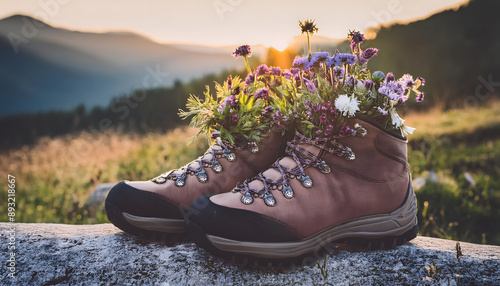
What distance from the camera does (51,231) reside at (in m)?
2.49

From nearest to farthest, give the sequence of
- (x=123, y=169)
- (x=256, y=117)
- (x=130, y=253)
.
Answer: (x=130, y=253) < (x=256, y=117) < (x=123, y=169)

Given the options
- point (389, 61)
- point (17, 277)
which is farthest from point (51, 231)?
point (389, 61)

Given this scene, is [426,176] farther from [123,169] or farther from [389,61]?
[389,61]

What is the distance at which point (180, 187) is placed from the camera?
2.27 m

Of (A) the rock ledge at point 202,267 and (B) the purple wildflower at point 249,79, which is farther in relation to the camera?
(B) the purple wildflower at point 249,79

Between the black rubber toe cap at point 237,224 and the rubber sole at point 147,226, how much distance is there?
0.30m

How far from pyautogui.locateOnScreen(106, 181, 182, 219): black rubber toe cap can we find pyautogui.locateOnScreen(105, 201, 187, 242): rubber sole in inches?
1.2

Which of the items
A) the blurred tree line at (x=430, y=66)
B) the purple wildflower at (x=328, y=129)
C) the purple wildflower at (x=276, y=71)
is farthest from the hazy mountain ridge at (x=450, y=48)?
the purple wildflower at (x=328, y=129)

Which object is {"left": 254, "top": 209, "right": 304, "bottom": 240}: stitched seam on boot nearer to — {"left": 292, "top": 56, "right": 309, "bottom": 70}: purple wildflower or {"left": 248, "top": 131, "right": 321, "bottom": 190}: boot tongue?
{"left": 248, "top": 131, "right": 321, "bottom": 190}: boot tongue

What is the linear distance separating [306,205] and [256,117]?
0.66m

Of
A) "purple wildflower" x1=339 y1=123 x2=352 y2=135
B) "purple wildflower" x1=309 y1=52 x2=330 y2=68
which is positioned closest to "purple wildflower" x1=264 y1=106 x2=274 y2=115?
"purple wildflower" x1=309 y1=52 x2=330 y2=68

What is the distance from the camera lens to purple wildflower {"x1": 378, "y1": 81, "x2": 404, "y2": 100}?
207cm

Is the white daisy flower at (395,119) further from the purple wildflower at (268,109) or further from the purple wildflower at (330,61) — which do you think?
the purple wildflower at (268,109)

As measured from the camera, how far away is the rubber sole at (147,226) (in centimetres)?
220
